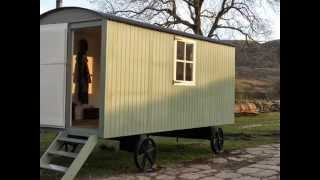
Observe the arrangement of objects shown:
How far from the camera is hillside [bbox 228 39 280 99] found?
2694 centimetres

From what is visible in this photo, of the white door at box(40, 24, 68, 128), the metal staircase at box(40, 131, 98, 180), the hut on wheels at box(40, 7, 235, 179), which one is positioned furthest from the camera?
the white door at box(40, 24, 68, 128)

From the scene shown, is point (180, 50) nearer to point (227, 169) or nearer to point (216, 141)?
point (227, 169)

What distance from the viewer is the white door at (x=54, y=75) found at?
8.17m

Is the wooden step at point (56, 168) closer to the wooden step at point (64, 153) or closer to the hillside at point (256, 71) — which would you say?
the wooden step at point (64, 153)

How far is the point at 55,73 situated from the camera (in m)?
8.27

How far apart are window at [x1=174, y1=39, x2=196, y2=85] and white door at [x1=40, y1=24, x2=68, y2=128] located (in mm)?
2496

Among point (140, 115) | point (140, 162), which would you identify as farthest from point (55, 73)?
point (140, 162)

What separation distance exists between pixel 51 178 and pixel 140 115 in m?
2.00

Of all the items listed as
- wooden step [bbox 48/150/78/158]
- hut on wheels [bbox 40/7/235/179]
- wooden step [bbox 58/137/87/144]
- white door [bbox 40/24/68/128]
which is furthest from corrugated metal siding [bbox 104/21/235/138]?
white door [bbox 40/24/68/128]

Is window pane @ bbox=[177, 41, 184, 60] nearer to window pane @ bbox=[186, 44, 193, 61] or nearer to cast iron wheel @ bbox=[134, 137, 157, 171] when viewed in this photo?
window pane @ bbox=[186, 44, 193, 61]

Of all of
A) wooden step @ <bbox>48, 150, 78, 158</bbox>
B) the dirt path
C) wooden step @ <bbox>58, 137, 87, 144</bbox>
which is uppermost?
wooden step @ <bbox>58, 137, 87, 144</bbox>
